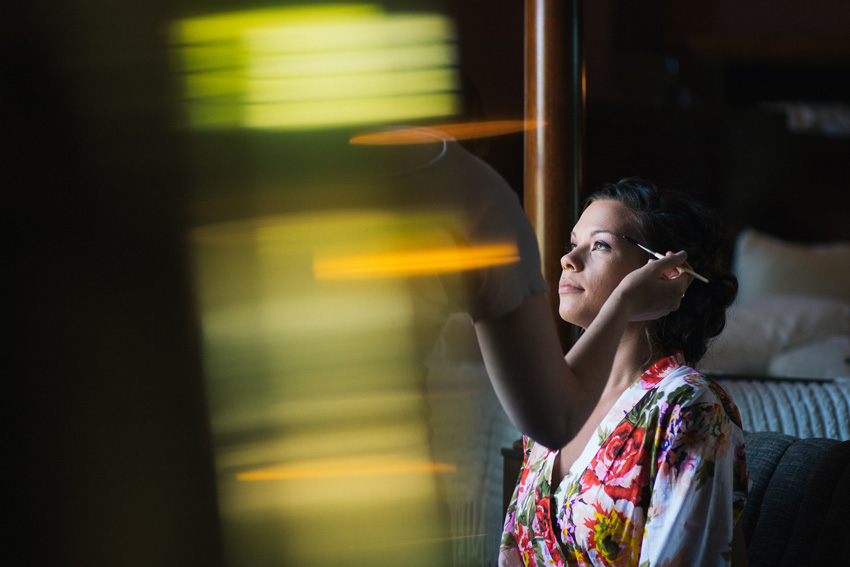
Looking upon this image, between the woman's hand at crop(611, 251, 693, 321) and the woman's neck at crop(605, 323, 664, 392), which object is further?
the woman's neck at crop(605, 323, 664, 392)

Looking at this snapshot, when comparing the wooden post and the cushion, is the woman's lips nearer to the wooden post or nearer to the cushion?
the wooden post

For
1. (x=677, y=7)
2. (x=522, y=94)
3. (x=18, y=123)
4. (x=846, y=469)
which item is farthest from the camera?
(x=677, y=7)

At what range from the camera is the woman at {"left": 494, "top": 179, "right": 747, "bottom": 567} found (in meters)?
0.70

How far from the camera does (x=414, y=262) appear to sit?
46 centimetres

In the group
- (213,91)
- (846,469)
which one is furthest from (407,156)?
(846,469)

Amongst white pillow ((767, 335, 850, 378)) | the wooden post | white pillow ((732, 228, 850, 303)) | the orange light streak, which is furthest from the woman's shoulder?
white pillow ((732, 228, 850, 303))

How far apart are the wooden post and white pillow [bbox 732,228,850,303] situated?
5.44ft

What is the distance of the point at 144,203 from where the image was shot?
0.35 metres

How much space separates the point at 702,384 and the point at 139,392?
1.85 ft

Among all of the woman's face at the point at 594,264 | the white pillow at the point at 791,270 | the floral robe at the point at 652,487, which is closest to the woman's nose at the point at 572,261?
the woman's face at the point at 594,264

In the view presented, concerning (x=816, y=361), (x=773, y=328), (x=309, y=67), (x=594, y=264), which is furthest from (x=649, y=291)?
(x=773, y=328)

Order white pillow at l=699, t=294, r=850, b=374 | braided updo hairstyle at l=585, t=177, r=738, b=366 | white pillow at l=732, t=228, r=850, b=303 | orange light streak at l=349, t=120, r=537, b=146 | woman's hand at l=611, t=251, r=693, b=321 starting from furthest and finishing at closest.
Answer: white pillow at l=732, t=228, r=850, b=303
white pillow at l=699, t=294, r=850, b=374
braided updo hairstyle at l=585, t=177, r=738, b=366
woman's hand at l=611, t=251, r=693, b=321
orange light streak at l=349, t=120, r=537, b=146

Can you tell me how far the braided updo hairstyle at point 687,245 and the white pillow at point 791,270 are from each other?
1.53m

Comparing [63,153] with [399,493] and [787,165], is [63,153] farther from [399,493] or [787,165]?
[787,165]
